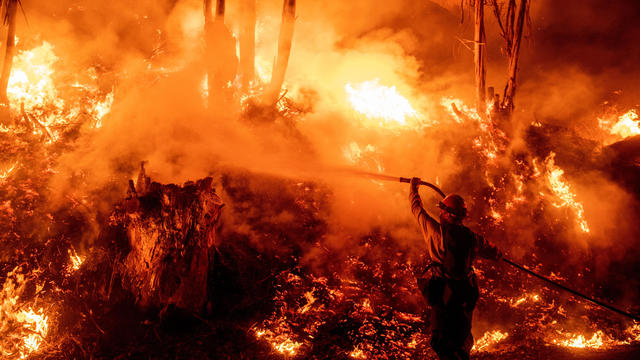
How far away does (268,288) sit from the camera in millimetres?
5336

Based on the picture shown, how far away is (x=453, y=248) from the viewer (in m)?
3.75

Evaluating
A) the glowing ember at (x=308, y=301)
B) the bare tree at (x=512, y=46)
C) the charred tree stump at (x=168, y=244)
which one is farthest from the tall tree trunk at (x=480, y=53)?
the charred tree stump at (x=168, y=244)

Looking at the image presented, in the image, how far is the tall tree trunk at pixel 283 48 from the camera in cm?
779

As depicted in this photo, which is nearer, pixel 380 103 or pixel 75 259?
pixel 75 259

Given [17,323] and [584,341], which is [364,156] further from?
[17,323]

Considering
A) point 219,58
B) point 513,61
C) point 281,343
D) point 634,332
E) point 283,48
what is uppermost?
point 513,61

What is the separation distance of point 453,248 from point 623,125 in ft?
34.0

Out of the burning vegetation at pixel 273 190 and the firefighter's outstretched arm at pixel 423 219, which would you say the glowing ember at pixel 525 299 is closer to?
the burning vegetation at pixel 273 190

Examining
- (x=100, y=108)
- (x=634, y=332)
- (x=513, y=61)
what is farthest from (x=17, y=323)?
(x=513, y=61)

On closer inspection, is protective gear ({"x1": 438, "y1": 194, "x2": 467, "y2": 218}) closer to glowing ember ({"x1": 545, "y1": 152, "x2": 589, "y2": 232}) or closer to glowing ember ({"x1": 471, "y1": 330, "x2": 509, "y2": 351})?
glowing ember ({"x1": 471, "y1": 330, "x2": 509, "y2": 351})

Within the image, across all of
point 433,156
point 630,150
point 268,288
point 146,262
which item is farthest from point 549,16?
point 146,262

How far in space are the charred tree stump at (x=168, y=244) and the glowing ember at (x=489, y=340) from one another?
358 cm

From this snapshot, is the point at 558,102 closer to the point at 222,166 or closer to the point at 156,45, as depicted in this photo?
the point at 222,166

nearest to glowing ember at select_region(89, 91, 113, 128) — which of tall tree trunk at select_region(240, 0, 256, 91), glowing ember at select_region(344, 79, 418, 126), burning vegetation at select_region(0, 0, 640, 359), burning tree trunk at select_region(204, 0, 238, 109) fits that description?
burning vegetation at select_region(0, 0, 640, 359)
